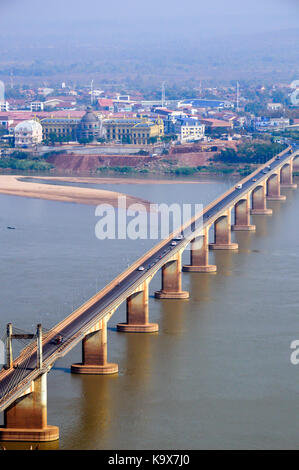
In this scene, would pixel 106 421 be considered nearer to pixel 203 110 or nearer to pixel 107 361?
pixel 107 361

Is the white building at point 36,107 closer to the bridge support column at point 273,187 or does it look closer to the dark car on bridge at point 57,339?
the bridge support column at point 273,187

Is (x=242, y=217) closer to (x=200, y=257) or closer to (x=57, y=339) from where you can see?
(x=200, y=257)

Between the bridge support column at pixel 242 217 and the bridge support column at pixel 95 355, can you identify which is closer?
the bridge support column at pixel 95 355

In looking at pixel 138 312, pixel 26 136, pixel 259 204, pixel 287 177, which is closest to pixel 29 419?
pixel 138 312

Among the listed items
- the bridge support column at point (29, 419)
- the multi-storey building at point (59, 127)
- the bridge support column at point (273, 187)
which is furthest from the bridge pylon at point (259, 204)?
the multi-storey building at point (59, 127)

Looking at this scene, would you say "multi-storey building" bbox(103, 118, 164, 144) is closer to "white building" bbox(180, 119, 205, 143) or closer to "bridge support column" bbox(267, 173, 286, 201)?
"white building" bbox(180, 119, 205, 143)

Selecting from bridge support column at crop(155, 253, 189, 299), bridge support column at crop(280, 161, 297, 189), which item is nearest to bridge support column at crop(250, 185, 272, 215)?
bridge support column at crop(280, 161, 297, 189)

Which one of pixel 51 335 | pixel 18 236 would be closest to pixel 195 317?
pixel 51 335
